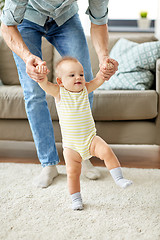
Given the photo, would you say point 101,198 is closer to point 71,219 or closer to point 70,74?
point 71,219

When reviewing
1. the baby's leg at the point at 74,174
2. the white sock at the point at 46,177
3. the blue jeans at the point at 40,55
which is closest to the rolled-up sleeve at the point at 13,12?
the blue jeans at the point at 40,55

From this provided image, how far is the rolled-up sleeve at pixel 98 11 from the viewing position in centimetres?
151

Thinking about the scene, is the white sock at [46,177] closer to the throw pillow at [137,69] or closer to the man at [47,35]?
the man at [47,35]

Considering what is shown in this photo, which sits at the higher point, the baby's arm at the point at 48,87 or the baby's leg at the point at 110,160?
the baby's arm at the point at 48,87

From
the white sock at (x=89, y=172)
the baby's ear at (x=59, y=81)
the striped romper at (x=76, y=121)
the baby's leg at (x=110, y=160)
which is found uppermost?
the baby's ear at (x=59, y=81)

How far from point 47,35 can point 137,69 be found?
3.10 ft

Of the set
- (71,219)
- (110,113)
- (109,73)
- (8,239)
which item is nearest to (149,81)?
(110,113)

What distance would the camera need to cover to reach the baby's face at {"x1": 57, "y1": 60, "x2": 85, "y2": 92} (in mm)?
1371

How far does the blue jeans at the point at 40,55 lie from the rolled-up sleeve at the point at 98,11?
4.6 inches

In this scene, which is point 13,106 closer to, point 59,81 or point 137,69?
point 59,81

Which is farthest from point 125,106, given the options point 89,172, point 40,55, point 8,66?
point 8,66

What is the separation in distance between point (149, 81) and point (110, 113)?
18.2 inches

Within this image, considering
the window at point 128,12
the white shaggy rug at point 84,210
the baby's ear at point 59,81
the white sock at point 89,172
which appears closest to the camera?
the white shaggy rug at point 84,210

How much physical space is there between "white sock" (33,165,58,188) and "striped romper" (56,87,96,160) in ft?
1.12
